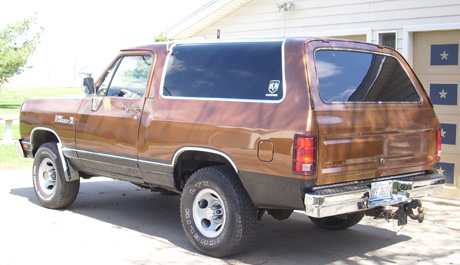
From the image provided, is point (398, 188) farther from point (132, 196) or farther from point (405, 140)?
point (132, 196)

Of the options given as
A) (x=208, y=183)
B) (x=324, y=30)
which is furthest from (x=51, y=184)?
(x=324, y=30)

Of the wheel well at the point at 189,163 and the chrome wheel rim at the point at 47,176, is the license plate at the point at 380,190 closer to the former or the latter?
the wheel well at the point at 189,163

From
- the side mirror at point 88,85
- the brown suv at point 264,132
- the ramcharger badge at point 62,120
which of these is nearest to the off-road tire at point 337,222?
the brown suv at point 264,132

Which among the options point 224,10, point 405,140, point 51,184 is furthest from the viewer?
point 224,10

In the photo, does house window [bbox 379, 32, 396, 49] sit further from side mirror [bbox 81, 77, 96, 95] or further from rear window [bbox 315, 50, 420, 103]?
side mirror [bbox 81, 77, 96, 95]

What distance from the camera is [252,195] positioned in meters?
5.36

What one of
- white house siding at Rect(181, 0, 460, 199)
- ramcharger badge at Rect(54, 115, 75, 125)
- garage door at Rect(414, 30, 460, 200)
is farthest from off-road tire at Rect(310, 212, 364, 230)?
ramcharger badge at Rect(54, 115, 75, 125)

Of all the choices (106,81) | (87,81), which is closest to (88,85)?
(87,81)

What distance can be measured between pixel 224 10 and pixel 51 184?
5.24 meters

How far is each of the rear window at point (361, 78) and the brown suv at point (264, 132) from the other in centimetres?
1

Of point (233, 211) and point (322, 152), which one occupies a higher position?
point (322, 152)

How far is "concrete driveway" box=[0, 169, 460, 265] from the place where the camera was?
5719 mm

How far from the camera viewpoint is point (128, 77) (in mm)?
6840

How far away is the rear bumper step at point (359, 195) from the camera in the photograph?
4906 mm
